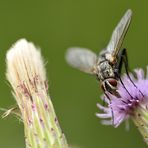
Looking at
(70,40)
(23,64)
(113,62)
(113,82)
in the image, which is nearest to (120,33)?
(113,62)

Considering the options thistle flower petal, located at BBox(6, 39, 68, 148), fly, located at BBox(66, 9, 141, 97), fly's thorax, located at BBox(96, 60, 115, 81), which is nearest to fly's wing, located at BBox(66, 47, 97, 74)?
fly, located at BBox(66, 9, 141, 97)

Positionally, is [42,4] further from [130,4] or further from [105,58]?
[105,58]

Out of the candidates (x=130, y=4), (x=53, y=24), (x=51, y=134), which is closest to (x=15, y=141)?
(x=53, y=24)

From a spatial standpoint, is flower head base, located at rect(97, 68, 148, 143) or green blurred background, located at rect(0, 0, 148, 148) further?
green blurred background, located at rect(0, 0, 148, 148)

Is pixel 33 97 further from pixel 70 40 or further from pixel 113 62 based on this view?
pixel 70 40

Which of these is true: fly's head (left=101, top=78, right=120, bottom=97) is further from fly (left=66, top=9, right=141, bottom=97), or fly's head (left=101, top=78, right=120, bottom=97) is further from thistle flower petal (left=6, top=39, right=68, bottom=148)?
thistle flower petal (left=6, top=39, right=68, bottom=148)
